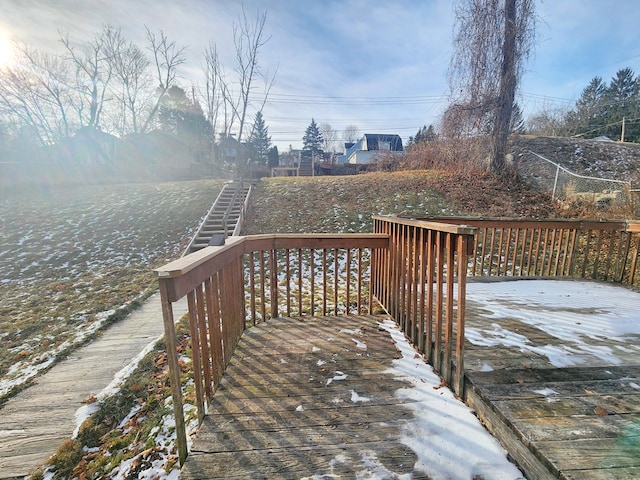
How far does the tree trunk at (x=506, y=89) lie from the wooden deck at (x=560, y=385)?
775 centimetres

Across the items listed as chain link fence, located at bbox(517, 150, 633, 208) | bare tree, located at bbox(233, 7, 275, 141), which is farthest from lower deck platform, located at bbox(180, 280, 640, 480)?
bare tree, located at bbox(233, 7, 275, 141)

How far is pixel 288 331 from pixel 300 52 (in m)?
9.54

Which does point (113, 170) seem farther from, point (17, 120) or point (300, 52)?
point (300, 52)

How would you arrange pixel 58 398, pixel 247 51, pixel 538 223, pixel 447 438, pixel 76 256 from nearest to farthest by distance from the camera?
pixel 447 438 < pixel 58 398 < pixel 538 223 < pixel 76 256 < pixel 247 51

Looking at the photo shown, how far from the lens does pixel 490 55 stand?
28.2 feet

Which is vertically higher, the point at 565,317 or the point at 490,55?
the point at 490,55

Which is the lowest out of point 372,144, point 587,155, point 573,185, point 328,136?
point 573,185

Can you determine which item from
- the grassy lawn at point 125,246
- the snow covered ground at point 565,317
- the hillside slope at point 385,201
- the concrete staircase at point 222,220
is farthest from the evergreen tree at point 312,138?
the snow covered ground at point 565,317

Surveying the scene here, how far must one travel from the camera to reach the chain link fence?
23.4 feet

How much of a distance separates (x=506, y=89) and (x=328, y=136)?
3719 centimetres

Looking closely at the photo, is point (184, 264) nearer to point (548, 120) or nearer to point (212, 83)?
point (212, 83)

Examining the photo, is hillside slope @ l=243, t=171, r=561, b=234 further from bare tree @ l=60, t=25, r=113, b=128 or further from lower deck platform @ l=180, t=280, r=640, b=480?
bare tree @ l=60, t=25, r=113, b=128

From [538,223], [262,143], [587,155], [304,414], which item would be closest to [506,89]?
[587,155]

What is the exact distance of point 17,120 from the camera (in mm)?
18656
